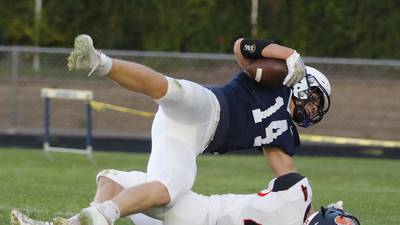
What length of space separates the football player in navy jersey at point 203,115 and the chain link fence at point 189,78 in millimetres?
9431

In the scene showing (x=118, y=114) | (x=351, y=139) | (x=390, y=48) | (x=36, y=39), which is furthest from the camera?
(x=36, y=39)

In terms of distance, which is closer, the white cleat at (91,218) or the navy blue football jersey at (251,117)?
the white cleat at (91,218)

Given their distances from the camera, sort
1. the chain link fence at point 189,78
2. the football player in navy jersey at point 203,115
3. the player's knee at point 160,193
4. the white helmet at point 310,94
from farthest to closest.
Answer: the chain link fence at point 189,78 → the white helmet at point 310,94 → the player's knee at point 160,193 → the football player in navy jersey at point 203,115

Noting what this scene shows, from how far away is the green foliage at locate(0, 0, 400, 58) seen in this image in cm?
2223

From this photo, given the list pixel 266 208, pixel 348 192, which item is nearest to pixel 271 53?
pixel 266 208

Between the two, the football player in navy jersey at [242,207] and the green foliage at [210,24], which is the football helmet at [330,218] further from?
the green foliage at [210,24]

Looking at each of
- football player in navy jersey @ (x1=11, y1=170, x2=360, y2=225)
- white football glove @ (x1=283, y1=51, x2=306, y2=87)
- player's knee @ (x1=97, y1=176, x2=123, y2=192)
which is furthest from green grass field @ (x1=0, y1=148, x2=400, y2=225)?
white football glove @ (x1=283, y1=51, x2=306, y2=87)

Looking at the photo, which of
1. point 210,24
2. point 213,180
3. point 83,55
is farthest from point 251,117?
point 210,24

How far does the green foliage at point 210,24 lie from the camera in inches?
875

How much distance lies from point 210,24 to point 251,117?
15760 mm

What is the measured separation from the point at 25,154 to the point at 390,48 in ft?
31.5

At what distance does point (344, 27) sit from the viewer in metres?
22.4

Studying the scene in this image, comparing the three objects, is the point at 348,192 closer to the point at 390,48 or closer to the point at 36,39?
the point at 390,48

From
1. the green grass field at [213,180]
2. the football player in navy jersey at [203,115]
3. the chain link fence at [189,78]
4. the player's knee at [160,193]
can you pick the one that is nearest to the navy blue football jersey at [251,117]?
the football player in navy jersey at [203,115]
